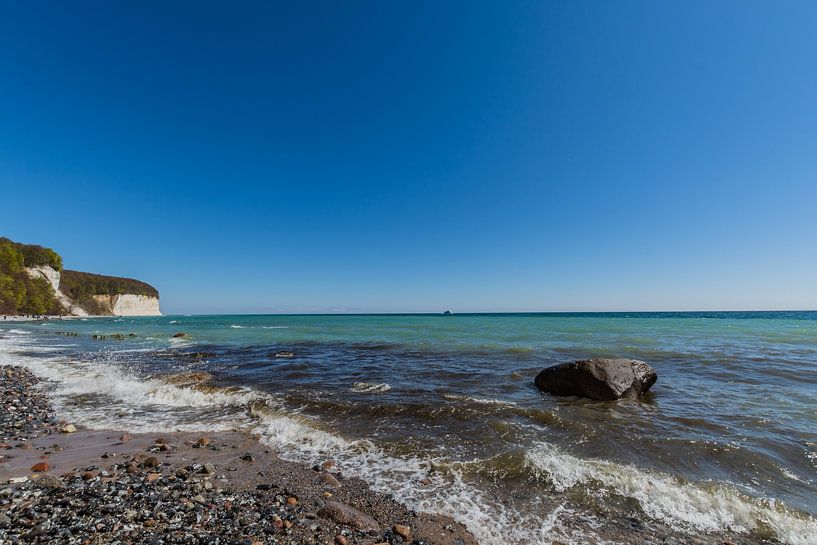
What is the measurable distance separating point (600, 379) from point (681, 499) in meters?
6.72

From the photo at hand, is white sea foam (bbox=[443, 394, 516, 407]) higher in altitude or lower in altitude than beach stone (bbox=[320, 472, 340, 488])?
higher

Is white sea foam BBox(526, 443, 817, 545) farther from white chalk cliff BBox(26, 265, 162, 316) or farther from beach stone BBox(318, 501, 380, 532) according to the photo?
white chalk cliff BBox(26, 265, 162, 316)

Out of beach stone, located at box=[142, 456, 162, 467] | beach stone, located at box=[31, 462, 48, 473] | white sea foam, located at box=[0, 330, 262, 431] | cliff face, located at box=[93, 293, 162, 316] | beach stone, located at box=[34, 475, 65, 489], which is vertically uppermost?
cliff face, located at box=[93, 293, 162, 316]

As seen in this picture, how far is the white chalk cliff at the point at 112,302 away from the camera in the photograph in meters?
91.4

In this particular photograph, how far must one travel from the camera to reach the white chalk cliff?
91.4m

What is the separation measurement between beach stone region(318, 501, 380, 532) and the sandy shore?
0.01 meters

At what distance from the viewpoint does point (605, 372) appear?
11.8 m

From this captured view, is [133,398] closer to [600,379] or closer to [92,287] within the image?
[600,379]

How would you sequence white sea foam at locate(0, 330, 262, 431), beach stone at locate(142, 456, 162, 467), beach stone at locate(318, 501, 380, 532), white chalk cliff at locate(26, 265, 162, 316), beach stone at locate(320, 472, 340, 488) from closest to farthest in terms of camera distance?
beach stone at locate(318, 501, 380, 532), beach stone at locate(320, 472, 340, 488), beach stone at locate(142, 456, 162, 467), white sea foam at locate(0, 330, 262, 431), white chalk cliff at locate(26, 265, 162, 316)

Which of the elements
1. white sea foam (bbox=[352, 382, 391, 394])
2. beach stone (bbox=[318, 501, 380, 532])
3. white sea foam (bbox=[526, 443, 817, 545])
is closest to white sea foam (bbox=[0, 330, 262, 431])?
white sea foam (bbox=[352, 382, 391, 394])

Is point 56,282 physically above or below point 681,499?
above

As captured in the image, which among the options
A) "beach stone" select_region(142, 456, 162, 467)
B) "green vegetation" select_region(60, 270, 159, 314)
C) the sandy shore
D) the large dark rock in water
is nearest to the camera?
the sandy shore

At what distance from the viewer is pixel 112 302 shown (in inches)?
5448

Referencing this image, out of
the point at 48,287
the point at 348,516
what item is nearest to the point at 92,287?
the point at 48,287
